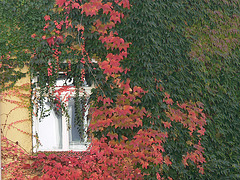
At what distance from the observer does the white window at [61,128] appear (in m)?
6.22

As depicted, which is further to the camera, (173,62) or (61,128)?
(173,62)

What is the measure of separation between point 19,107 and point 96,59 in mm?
1493

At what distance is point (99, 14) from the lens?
6566 millimetres

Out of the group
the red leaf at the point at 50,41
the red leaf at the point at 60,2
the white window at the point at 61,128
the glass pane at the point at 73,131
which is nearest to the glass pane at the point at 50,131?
the white window at the point at 61,128

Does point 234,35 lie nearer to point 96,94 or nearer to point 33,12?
point 96,94

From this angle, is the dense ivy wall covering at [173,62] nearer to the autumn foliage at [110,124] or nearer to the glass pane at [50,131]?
the autumn foliage at [110,124]

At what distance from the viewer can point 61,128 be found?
634 cm

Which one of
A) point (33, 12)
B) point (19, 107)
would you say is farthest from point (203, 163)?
point (33, 12)

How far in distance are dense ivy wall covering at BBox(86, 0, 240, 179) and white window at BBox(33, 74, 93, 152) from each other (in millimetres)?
1064

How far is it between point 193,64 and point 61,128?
287 cm

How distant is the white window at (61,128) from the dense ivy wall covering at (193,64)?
1.06m

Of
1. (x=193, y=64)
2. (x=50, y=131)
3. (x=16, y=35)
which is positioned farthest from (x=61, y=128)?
(x=193, y=64)

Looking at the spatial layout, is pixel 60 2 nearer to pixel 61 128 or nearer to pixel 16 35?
pixel 16 35

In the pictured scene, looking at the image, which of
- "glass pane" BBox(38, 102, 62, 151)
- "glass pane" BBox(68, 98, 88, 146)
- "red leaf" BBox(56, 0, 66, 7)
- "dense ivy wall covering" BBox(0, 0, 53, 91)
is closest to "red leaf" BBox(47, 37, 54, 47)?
"dense ivy wall covering" BBox(0, 0, 53, 91)
